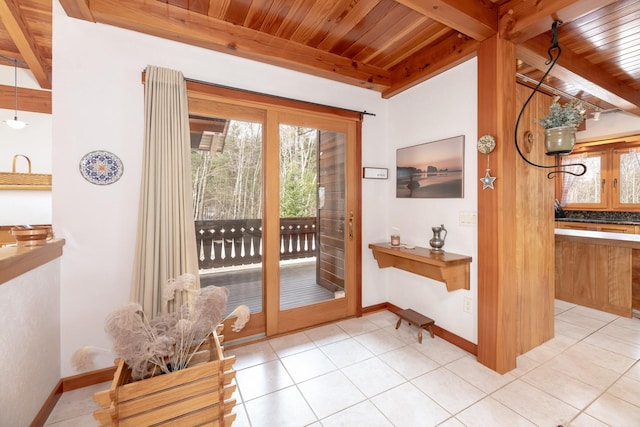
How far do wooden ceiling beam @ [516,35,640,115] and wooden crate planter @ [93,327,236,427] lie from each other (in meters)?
3.23

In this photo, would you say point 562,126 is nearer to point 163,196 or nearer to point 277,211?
point 277,211

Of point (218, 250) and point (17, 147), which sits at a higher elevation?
point (17, 147)

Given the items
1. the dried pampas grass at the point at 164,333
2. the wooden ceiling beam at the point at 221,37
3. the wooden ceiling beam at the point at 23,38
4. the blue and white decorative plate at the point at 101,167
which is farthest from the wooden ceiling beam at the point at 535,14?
the wooden ceiling beam at the point at 23,38

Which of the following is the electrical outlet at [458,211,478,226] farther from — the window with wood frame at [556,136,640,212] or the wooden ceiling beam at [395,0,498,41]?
the window with wood frame at [556,136,640,212]

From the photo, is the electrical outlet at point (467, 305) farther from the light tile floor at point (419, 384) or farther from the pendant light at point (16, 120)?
the pendant light at point (16, 120)

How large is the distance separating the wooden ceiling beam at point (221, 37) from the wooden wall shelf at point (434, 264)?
1957mm

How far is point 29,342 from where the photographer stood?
153 cm

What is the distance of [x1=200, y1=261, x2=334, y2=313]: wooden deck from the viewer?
270cm

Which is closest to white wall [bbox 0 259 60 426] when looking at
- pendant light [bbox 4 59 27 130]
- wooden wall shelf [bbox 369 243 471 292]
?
wooden wall shelf [bbox 369 243 471 292]

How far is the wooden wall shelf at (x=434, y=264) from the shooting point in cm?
232

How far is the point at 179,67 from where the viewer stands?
7.44 ft

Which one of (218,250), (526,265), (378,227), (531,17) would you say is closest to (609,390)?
(526,265)

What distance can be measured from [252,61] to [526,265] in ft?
10.5

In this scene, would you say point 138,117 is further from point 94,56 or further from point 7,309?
point 7,309
